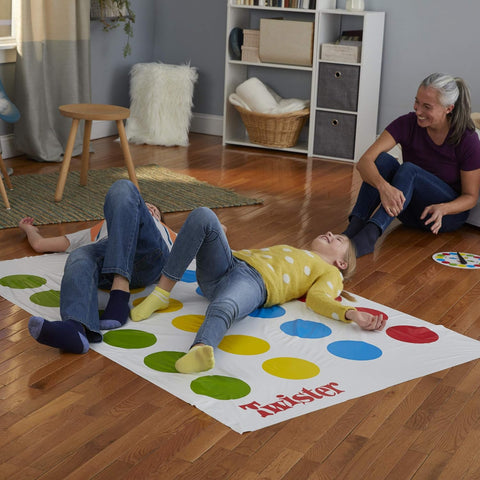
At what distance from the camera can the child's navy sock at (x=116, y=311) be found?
221cm

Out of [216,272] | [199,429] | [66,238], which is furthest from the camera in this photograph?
[66,238]

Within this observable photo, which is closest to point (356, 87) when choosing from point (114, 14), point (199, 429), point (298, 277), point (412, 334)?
point (114, 14)

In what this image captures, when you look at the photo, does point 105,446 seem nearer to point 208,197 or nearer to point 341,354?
point 341,354

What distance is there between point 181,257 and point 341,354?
0.54 metres

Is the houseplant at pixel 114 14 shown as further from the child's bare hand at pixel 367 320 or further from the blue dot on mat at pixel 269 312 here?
the child's bare hand at pixel 367 320

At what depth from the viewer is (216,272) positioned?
7.48ft

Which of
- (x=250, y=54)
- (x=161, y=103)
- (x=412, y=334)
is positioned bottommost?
(x=412, y=334)

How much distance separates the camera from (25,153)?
450 cm

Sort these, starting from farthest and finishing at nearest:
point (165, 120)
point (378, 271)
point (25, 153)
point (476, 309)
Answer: point (165, 120), point (25, 153), point (378, 271), point (476, 309)

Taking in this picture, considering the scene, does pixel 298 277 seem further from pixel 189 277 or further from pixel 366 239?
pixel 366 239

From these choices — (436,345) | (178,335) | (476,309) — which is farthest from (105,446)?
(476,309)

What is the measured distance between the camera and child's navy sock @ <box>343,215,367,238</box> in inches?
126

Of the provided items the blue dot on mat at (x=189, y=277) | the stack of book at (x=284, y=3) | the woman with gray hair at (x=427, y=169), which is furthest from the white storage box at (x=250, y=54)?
the blue dot on mat at (x=189, y=277)

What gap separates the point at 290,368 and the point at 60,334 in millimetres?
628
